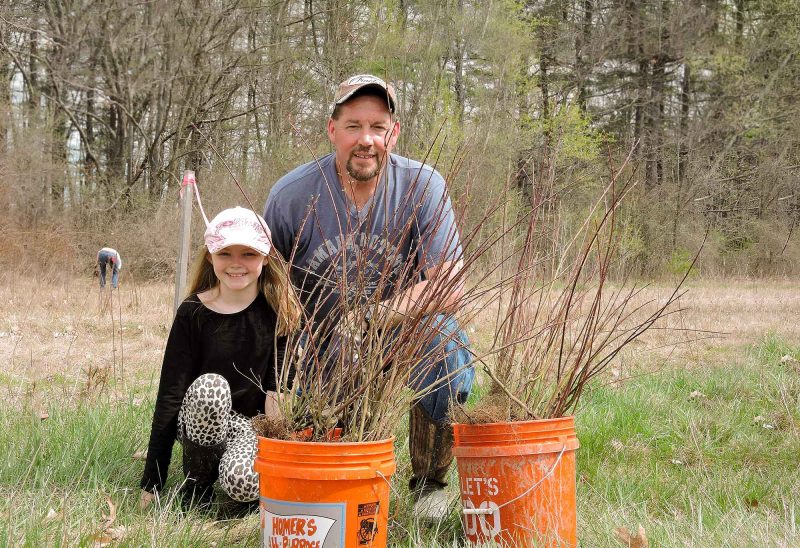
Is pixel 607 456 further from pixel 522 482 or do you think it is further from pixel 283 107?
pixel 283 107

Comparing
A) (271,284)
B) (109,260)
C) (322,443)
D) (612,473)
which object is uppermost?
(271,284)

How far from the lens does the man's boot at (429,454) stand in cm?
272

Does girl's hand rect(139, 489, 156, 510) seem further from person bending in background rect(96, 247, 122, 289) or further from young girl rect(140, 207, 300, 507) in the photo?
person bending in background rect(96, 247, 122, 289)

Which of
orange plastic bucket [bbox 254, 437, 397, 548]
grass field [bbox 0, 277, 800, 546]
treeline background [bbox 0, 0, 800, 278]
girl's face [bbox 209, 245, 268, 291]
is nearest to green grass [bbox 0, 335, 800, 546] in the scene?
grass field [bbox 0, 277, 800, 546]

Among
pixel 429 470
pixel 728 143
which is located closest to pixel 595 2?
pixel 728 143

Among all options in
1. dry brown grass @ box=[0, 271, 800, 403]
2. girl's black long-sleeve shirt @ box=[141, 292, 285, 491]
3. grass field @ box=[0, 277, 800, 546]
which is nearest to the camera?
grass field @ box=[0, 277, 800, 546]

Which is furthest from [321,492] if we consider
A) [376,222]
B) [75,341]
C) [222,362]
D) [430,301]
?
[75,341]

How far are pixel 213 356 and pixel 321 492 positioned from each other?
3.90ft

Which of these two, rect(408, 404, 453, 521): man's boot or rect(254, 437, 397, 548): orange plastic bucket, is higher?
rect(254, 437, 397, 548): orange plastic bucket

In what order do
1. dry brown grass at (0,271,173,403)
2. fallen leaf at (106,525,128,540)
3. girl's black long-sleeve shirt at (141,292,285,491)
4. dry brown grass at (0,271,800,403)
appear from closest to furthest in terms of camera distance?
fallen leaf at (106,525,128,540)
girl's black long-sleeve shirt at (141,292,285,491)
dry brown grass at (0,271,173,403)
dry brown grass at (0,271,800,403)

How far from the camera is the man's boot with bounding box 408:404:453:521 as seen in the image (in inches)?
107

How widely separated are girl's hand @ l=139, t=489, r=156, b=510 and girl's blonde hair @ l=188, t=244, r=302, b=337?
2.25 ft

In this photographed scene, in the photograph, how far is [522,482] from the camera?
204cm

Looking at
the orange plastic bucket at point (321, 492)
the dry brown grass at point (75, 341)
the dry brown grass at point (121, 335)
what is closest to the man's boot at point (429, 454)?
the orange plastic bucket at point (321, 492)
